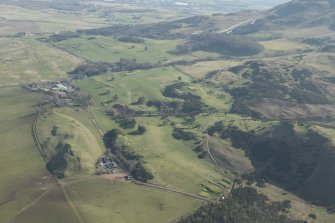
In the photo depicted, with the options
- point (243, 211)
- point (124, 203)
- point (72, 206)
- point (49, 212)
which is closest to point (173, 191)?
point (124, 203)

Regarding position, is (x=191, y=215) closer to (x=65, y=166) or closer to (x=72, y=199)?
(x=72, y=199)

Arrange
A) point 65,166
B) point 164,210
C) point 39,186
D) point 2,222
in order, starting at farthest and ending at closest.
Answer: point 65,166 → point 39,186 → point 164,210 → point 2,222

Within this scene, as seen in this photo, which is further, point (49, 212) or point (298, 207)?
point (298, 207)

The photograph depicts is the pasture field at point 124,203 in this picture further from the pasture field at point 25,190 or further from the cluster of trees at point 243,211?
the cluster of trees at point 243,211

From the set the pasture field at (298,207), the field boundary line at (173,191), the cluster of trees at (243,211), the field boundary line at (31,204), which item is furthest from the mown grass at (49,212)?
the pasture field at (298,207)

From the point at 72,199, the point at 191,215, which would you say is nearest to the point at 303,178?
the point at 191,215

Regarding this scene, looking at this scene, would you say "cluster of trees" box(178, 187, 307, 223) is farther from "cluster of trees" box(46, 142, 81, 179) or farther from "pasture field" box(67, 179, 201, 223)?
"cluster of trees" box(46, 142, 81, 179)

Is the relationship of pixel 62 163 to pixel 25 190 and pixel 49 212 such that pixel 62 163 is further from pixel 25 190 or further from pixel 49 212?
pixel 49 212
